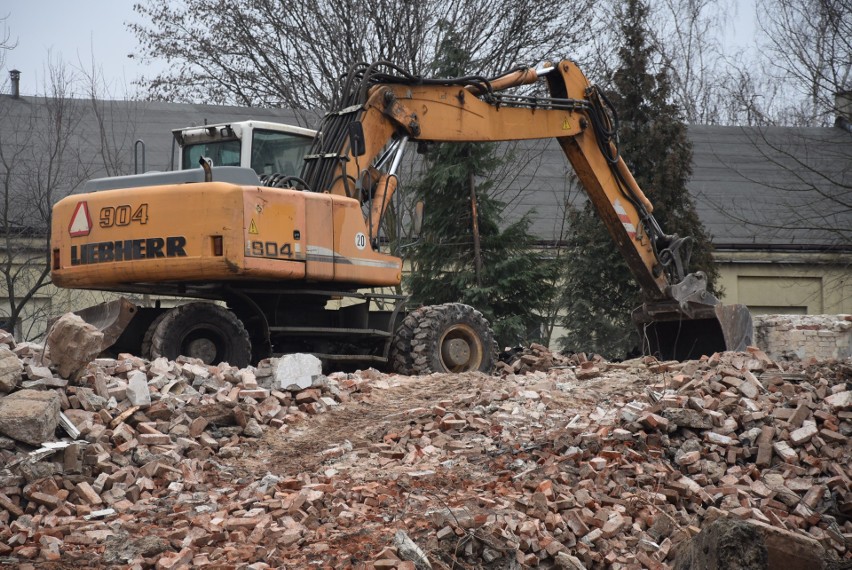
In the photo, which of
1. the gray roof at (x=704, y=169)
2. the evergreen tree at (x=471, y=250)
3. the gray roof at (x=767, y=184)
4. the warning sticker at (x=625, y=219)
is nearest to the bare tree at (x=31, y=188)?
the gray roof at (x=704, y=169)

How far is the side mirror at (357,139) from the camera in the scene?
1152 centimetres

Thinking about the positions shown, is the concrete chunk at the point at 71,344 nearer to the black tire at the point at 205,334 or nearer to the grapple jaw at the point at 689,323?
the black tire at the point at 205,334

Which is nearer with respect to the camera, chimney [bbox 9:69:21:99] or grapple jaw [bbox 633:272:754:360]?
grapple jaw [bbox 633:272:754:360]

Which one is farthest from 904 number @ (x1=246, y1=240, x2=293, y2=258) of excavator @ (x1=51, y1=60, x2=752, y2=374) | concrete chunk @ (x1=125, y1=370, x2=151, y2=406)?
concrete chunk @ (x1=125, y1=370, x2=151, y2=406)

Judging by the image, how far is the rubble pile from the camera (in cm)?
638

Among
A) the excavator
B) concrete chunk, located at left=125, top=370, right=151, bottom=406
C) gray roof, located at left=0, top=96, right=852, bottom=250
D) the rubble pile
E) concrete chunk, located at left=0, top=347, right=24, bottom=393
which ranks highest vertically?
gray roof, located at left=0, top=96, right=852, bottom=250

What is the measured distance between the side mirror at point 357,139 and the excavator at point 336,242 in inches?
0.7

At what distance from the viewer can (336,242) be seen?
11.6 metres

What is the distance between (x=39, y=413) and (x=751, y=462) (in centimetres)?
485

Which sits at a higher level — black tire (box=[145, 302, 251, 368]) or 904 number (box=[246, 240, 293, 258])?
904 number (box=[246, 240, 293, 258])

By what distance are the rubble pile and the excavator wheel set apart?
1824 millimetres

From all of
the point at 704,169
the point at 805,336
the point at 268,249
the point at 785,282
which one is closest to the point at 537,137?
the point at 805,336

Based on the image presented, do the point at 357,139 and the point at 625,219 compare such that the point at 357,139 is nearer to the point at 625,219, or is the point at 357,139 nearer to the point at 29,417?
the point at 625,219

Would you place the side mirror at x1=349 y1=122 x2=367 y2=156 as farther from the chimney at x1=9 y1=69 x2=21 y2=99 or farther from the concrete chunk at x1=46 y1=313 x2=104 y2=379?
the chimney at x1=9 y1=69 x2=21 y2=99
